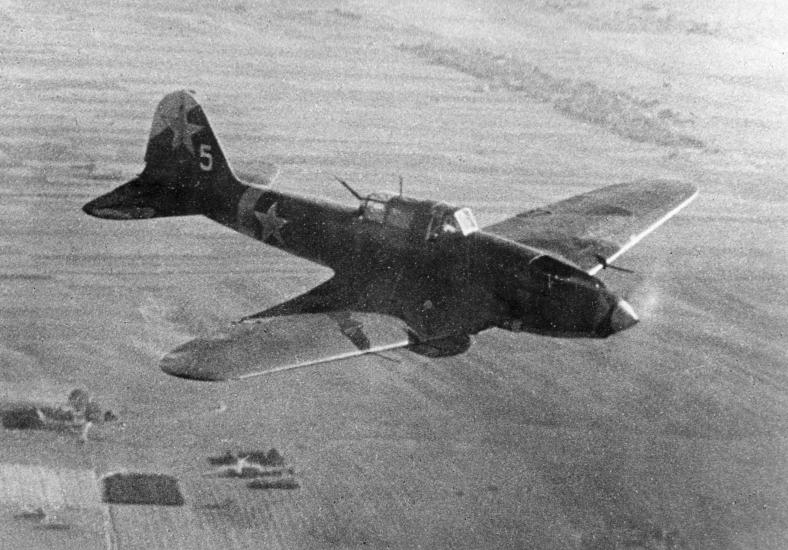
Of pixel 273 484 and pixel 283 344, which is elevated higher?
pixel 283 344

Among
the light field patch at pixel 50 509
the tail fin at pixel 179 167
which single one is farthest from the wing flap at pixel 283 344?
the tail fin at pixel 179 167

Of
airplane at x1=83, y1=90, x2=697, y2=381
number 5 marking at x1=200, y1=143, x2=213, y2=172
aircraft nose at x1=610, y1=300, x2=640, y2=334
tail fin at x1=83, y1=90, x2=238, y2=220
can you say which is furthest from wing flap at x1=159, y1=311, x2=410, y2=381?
number 5 marking at x1=200, y1=143, x2=213, y2=172

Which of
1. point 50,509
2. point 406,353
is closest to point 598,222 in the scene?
point 406,353

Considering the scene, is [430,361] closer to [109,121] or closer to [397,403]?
[397,403]

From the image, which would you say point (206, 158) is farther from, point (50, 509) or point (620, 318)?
point (620, 318)

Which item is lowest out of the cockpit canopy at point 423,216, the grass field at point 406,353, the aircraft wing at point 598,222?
the grass field at point 406,353

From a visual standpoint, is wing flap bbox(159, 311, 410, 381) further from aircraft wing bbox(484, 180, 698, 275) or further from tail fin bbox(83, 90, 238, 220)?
tail fin bbox(83, 90, 238, 220)

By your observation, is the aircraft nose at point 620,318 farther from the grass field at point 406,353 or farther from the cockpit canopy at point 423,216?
the cockpit canopy at point 423,216
